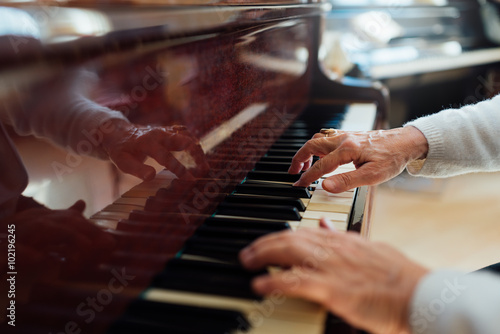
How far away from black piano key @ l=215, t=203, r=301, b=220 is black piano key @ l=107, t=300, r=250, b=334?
0.34 meters

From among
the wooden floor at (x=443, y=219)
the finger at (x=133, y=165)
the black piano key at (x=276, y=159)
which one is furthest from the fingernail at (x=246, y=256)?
the wooden floor at (x=443, y=219)

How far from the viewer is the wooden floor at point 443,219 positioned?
2.82m

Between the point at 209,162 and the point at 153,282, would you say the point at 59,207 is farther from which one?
the point at 209,162

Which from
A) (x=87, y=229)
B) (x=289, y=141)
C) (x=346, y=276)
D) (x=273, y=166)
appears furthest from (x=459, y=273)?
(x=289, y=141)

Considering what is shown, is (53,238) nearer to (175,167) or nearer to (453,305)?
(175,167)

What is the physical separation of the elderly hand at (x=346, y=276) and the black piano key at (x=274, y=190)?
40 centimetres

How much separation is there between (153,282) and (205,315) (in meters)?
0.15

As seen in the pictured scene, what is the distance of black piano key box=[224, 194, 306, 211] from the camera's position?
1.08 meters

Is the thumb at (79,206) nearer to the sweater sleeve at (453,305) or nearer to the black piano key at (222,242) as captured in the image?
the black piano key at (222,242)

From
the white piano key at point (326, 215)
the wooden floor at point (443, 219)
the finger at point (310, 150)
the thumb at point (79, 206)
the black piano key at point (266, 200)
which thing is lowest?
the wooden floor at point (443, 219)

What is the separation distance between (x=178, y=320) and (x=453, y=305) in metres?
0.44

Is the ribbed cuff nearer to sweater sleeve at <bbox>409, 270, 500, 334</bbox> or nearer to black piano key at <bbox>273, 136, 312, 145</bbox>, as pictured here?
black piano key at <bbox>273, 136, 312, 145</bbox>

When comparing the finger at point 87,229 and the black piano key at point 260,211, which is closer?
the finger at point 87,229

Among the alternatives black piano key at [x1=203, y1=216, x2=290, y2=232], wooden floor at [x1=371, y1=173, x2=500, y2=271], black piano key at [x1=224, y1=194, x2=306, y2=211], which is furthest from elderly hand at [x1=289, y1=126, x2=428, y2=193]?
wooden floor at [x1=371, y1=173, x2=500, y2=271]
